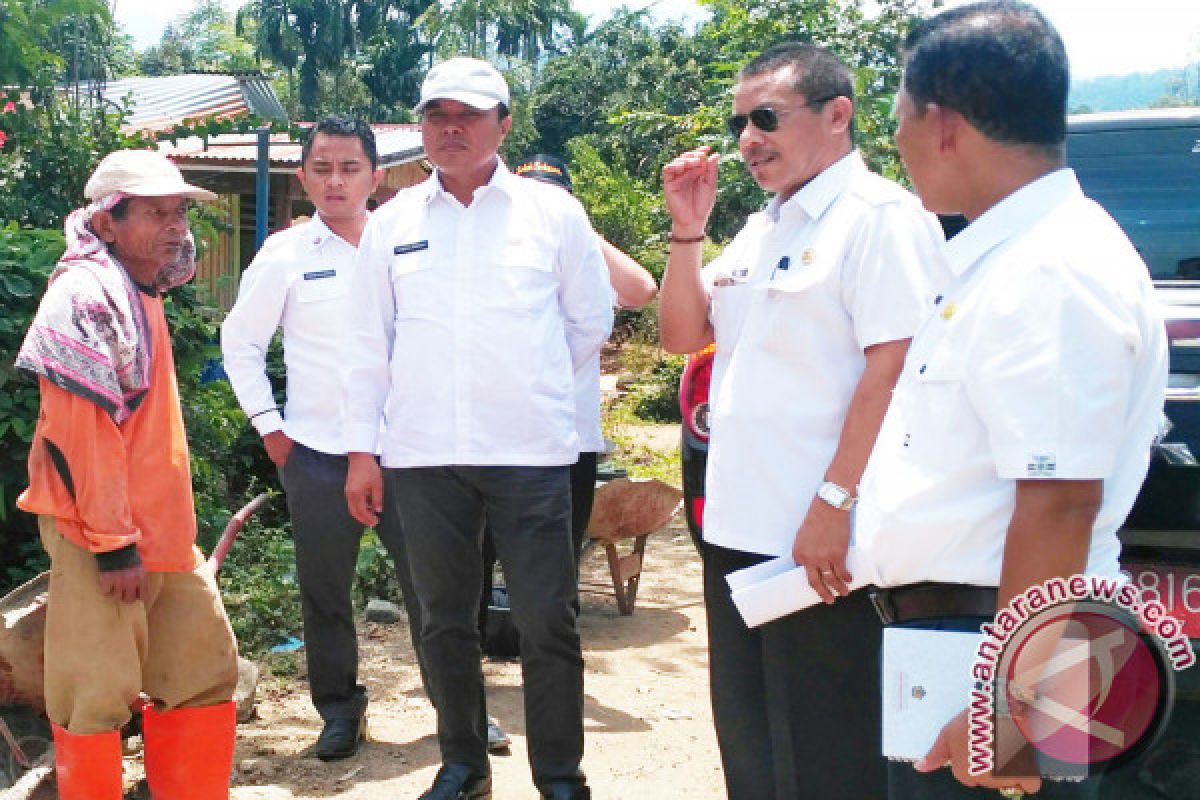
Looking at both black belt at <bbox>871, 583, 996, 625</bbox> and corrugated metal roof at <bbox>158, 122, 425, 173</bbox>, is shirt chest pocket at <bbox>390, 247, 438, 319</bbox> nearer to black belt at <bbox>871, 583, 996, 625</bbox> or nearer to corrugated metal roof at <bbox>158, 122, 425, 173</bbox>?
black belt at <bbox>871, 583, 996, 625</bbox>

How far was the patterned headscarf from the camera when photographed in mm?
3273

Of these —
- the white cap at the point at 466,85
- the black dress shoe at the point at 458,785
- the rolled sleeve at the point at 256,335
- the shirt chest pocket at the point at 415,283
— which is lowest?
the black dress shoe at the point at 458,785

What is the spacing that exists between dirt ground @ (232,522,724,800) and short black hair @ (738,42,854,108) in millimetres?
2273

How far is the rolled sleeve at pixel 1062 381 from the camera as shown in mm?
1759

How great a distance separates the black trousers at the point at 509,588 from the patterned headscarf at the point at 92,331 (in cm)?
80

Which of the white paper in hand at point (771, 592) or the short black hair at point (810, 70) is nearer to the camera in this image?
→ the white paper in hand at point (771, 592)

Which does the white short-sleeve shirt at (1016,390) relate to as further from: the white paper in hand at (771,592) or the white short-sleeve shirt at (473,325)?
the white short-sleeve shirt at (473,325)

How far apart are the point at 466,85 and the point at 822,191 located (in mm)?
1329

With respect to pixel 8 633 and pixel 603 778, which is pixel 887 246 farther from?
pixel 8 633

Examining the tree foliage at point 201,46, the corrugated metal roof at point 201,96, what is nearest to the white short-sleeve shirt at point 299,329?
the corrugated metal roof at point 201,96

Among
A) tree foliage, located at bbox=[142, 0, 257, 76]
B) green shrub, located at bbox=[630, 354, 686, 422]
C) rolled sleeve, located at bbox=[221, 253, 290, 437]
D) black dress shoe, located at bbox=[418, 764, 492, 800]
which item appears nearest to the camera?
black dress shoe, located at bbox=[418, 764, 492, 800]

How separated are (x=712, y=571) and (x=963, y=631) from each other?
110 centimetres

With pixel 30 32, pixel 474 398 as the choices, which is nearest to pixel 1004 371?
pixel 474 398

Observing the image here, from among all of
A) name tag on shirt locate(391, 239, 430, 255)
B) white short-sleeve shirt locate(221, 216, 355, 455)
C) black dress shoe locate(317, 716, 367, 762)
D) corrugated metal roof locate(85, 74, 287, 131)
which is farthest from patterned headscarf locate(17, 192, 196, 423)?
corrugated metal roof locate(85, 74, 287, 131)
